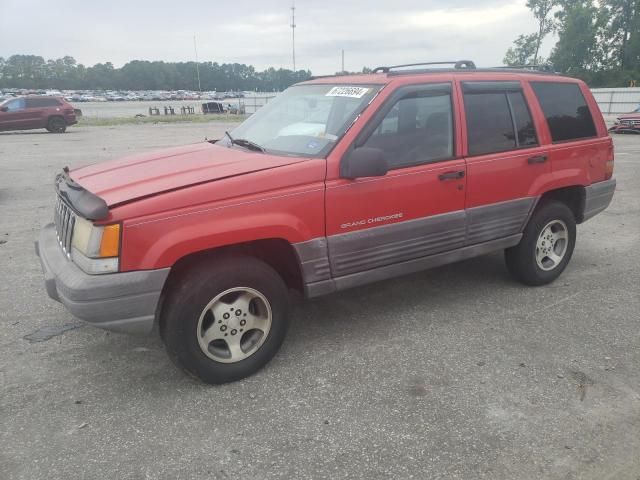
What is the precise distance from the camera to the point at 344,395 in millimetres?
3041

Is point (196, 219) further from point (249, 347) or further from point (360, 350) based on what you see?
point (360, 350)

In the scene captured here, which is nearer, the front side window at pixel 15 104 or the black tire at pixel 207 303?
the black tire at pixel 207 303

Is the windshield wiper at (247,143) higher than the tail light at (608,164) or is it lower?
higher

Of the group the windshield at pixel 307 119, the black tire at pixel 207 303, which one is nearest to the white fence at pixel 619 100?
the windshield at pixel 307 119

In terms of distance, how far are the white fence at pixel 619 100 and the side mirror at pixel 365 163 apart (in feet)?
119

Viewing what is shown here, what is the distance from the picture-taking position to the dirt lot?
98.9 inches

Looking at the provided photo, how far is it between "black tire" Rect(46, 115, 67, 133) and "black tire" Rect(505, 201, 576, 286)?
937 inches

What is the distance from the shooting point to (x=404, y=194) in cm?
356

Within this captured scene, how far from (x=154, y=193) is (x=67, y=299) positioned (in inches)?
29.8

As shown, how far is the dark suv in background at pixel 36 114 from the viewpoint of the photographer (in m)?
22.2

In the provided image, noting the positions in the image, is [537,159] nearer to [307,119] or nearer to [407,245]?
[407,245]

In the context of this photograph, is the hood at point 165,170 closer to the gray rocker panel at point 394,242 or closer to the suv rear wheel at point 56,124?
the gray rocker panel at point 394,242

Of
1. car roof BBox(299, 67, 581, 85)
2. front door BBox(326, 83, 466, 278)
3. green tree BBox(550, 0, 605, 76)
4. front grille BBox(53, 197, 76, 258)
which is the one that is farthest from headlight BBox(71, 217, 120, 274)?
green tree BBox(550, 0, 605, 76)

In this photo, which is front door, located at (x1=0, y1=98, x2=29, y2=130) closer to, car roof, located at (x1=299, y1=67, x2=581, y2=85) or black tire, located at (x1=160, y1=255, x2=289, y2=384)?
car roof, located at (x1=299, y1=67, x2=581, y2=85)
